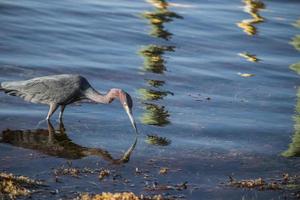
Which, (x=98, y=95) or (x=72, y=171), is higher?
(x=98, y=95)

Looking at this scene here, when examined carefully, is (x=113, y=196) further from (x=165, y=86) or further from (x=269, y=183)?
(x=165, y=86)

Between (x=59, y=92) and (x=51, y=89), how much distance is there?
0.17 meters

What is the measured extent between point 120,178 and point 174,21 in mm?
11194

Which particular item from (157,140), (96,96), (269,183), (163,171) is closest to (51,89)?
(96,96)

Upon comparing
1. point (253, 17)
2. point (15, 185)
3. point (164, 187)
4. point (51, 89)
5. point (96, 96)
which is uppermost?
point (51, 89)

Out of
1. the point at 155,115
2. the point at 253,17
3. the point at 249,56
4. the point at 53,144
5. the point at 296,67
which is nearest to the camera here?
the point at 53,144

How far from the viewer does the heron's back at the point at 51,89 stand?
38.3 feet

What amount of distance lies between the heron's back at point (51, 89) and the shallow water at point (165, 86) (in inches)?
17.5

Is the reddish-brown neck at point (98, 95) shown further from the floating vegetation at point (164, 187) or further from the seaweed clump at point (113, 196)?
the seaweed clump at point (113, 196)

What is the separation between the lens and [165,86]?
48.7 feet

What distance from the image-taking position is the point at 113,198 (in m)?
8.54

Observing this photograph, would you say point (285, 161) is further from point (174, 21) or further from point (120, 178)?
point (174, 21)

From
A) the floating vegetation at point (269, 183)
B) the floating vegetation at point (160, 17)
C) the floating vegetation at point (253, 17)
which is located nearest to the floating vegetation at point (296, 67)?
the floating vegetation at point (253, 17)

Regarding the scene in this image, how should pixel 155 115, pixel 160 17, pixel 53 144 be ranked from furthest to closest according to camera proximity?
pixel 160 17 → pixel 155 115 → pixel 53 144
